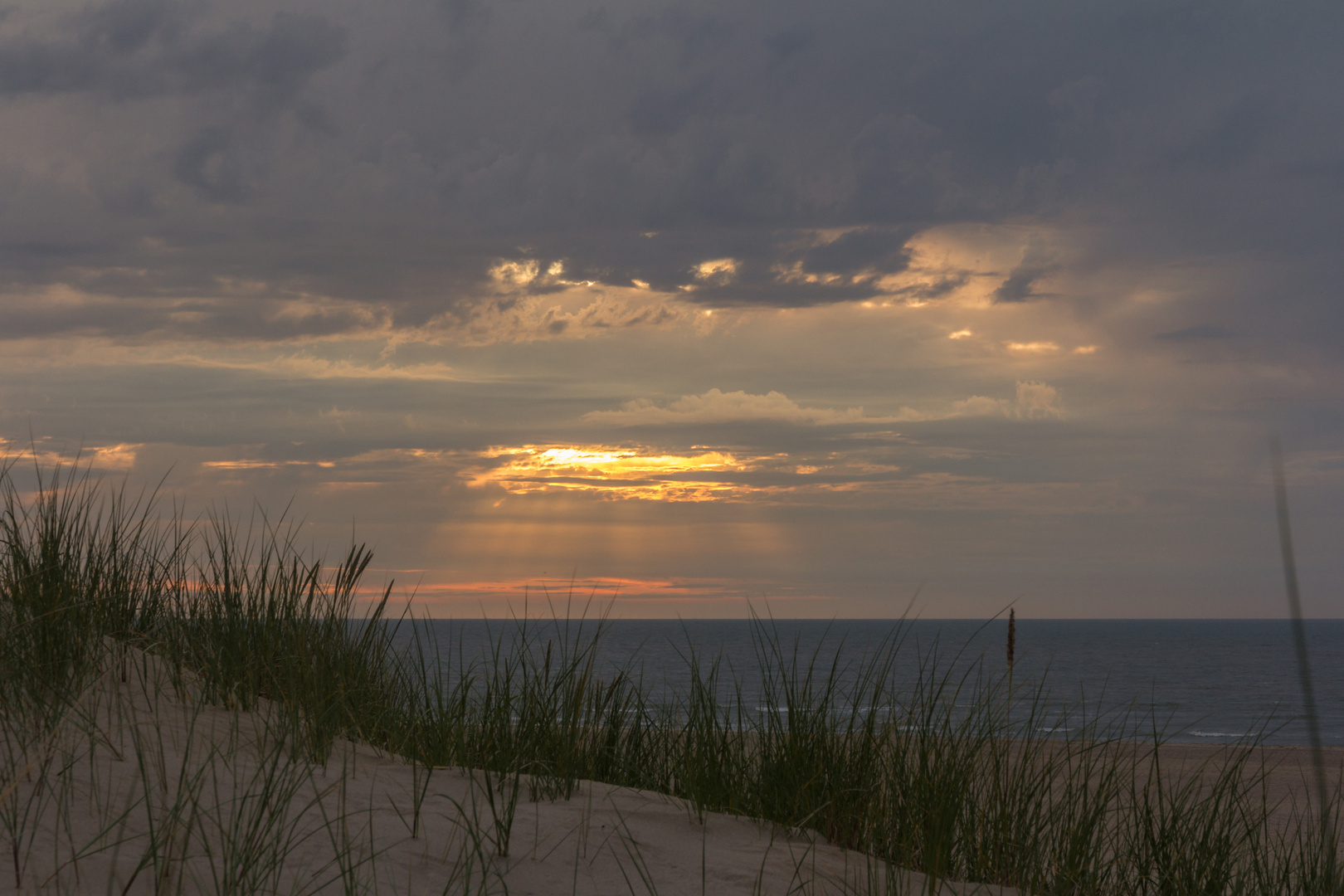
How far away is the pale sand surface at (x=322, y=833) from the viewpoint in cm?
246

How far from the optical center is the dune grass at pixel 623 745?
3230 millimetres

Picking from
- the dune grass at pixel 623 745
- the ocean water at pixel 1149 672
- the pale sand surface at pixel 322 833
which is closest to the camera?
the pale sand surface at pixel 322 833

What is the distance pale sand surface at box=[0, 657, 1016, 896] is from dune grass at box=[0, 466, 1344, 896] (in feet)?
0.12

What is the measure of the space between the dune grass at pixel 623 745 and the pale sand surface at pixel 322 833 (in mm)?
38

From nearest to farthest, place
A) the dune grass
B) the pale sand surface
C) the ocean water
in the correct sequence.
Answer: the pale sand surface, the dune grass, the ocean water

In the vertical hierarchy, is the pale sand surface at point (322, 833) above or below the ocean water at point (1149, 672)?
above

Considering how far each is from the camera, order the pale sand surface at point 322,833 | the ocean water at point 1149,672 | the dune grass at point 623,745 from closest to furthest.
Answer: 1. the pale sand surface at point 322,833
2. the dune grass at point 623,745
3. the ocean water at point 1149,672

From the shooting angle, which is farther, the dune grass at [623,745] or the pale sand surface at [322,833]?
the dune grass at [623,745]

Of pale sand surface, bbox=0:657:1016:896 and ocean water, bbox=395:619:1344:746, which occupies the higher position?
pale sand surface, bbox=0:657:1016:896

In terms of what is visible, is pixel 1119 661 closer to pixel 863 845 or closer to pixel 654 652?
pixel 654 652

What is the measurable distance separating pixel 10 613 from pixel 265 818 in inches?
69.7

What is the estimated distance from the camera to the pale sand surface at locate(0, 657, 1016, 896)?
2.46 metres

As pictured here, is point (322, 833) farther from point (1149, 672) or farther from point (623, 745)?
point (1149, 672)

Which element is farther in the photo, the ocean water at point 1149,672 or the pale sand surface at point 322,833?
the ocean water at point 1149,672
